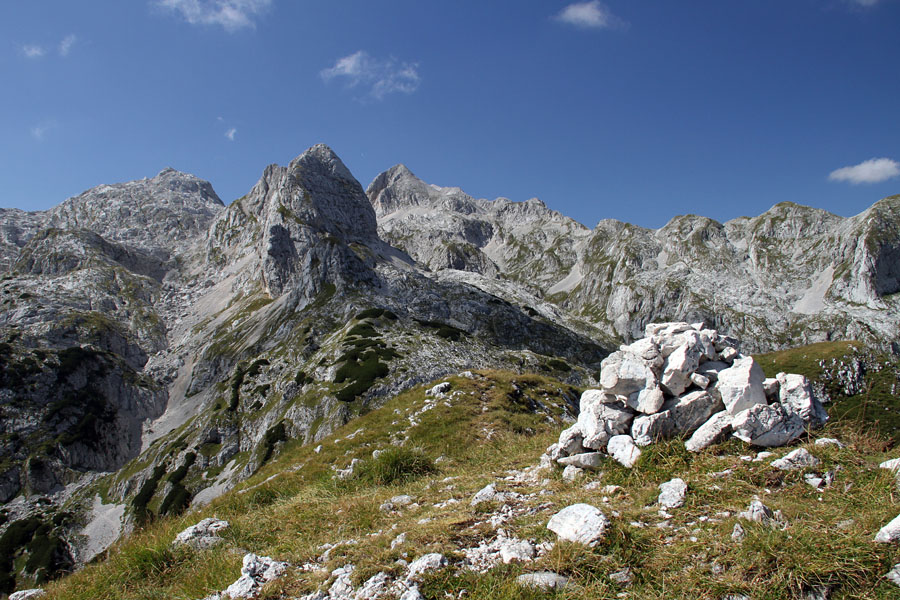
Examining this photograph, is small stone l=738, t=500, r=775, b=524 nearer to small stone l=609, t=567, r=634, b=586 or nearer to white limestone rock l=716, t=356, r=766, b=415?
small stone l=609, t=567, r=634, b=586

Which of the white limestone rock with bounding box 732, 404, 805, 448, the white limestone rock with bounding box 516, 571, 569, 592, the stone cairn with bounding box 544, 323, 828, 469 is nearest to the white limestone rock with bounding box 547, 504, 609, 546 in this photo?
the white limestone rock with bounding box 516, 571, 569, 592

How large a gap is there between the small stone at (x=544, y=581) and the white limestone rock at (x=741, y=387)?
7.14 m

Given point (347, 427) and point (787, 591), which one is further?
point (347, 427)

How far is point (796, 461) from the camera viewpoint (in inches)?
341

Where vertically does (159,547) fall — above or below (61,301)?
below

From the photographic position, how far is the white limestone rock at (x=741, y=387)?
10.5 metres

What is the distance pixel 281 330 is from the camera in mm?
125625

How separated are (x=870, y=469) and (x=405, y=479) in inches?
440

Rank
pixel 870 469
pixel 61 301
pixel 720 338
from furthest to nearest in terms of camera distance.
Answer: pixel 61 301
pixel 720 338
pixel 870 469

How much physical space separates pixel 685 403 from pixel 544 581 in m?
7.11

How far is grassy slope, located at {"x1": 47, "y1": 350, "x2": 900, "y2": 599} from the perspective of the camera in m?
5.57

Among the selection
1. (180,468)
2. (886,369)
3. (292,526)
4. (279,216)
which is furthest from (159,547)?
(279,216)

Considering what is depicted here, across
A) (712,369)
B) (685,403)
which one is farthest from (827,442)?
(712,369)

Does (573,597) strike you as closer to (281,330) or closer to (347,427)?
(347,427)
